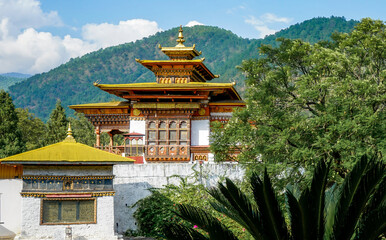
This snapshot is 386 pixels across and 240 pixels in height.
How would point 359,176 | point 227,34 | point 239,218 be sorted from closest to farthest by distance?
point 359,176
point 239,218
point 227,34

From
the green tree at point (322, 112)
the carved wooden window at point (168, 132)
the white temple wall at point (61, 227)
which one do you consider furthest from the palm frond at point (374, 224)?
the carved wooden window at point (168, 132)

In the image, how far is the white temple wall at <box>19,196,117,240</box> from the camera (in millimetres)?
18000

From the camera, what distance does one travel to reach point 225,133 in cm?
1966

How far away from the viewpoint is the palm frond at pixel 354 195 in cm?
905

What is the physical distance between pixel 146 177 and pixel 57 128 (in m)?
25.3

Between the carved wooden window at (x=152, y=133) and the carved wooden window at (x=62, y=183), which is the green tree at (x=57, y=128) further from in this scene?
Result: the carved wooden window at (x=62, y=183)

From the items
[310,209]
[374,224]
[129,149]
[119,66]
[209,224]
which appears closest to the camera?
[374,224]

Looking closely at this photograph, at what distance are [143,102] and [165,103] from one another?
1.03 metres

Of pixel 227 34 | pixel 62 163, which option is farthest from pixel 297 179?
pixel 227 34

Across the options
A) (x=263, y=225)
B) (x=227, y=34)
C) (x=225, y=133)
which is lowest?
(x=263, y=225)

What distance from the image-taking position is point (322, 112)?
1733cm

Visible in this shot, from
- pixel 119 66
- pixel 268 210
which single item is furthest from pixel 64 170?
pixel 119 66

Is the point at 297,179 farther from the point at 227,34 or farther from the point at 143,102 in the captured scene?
the point at 227,34

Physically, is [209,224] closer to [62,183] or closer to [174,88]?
[62,183]
